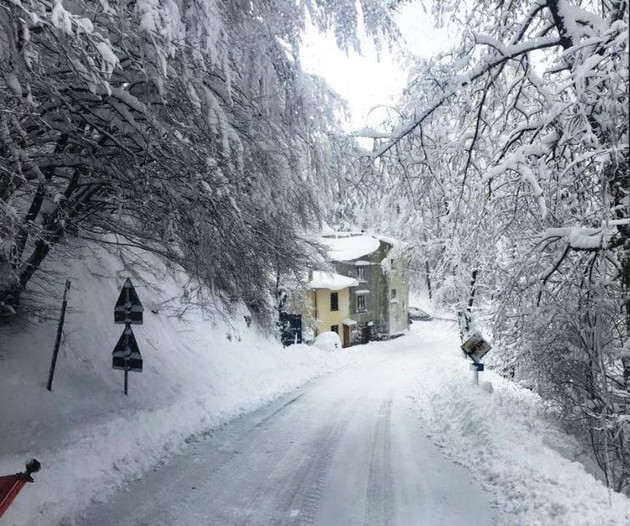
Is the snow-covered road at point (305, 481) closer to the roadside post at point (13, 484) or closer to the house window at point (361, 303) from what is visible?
the roadside post at point (13, 484)

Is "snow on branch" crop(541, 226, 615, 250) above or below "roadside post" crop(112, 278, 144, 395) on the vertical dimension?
above

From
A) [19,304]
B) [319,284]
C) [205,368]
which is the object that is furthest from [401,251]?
Answer: [19,304]

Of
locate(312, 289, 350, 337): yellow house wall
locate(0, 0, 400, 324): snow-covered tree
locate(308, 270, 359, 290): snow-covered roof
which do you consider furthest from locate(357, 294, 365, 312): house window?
locate(0, 0, 400, 324): snow-covered tree

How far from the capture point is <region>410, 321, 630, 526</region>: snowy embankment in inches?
201

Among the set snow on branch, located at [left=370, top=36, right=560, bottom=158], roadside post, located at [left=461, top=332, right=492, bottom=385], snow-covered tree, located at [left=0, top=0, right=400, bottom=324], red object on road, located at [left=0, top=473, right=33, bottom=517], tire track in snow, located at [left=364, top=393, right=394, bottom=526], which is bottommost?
tire track in snow, located at [left=364, top=393, right=394, bottom=526]

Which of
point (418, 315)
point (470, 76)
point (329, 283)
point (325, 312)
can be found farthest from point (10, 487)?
point (418, 315)

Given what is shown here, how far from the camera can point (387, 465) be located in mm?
7219

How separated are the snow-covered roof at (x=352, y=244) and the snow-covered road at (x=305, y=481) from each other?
31.3m

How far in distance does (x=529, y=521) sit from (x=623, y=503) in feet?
3.16

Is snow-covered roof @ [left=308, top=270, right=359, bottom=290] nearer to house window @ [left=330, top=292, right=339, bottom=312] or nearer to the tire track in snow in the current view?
house window @ [left=330, top=292, right=339, bottom=312]

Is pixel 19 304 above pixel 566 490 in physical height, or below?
above

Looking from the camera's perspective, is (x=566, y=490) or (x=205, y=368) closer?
(x=566, y=490)

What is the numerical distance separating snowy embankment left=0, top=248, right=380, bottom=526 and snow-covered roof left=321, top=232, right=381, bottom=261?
2678 centimetres

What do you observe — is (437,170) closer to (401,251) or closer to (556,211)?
(556,211)
